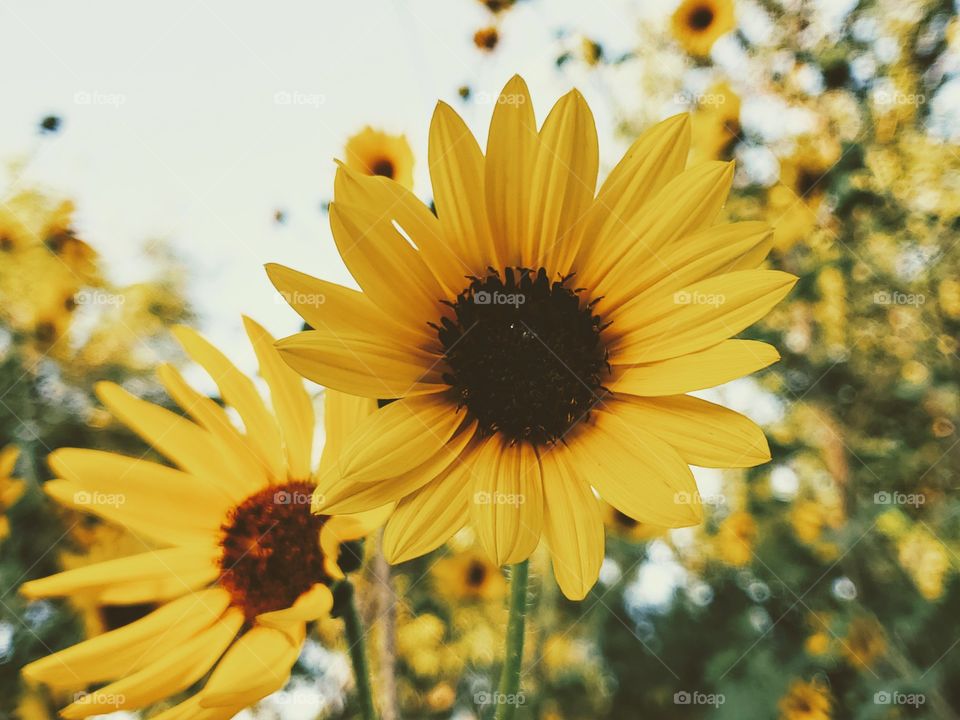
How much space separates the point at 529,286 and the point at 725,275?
0.30 meters

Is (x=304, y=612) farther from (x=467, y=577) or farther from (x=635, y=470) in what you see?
(x=467, y=577)

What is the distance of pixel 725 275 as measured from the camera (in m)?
0.88

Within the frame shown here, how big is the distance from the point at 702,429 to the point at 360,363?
437 mm

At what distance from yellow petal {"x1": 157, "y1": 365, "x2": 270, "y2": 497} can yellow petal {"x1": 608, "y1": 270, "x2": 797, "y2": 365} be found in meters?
0.56

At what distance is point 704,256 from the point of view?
901 mm

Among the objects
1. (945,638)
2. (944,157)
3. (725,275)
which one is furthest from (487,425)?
(945,638)

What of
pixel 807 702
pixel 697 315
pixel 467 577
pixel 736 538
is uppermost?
pixel 697 315

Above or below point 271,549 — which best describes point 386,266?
above

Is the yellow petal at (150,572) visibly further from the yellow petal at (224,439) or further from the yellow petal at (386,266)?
the yellow petal at (386,266)

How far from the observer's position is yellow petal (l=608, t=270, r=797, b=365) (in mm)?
864

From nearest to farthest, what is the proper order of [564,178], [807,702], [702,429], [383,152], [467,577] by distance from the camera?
1. [702,429]
2. [564,178]
3. [383,152]
4. [807,702]
5. [467,577]

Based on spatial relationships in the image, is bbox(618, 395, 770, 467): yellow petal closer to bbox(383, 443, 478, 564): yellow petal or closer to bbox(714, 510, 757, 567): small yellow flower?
bbox(383, 443, 478, 564): yellow petal

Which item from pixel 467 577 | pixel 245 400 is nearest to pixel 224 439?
pixel 245 400

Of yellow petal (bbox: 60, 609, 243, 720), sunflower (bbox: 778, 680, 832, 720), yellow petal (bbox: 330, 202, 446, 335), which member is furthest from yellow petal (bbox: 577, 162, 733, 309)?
sunflower (bbox: 778, 680, 832, 720)
